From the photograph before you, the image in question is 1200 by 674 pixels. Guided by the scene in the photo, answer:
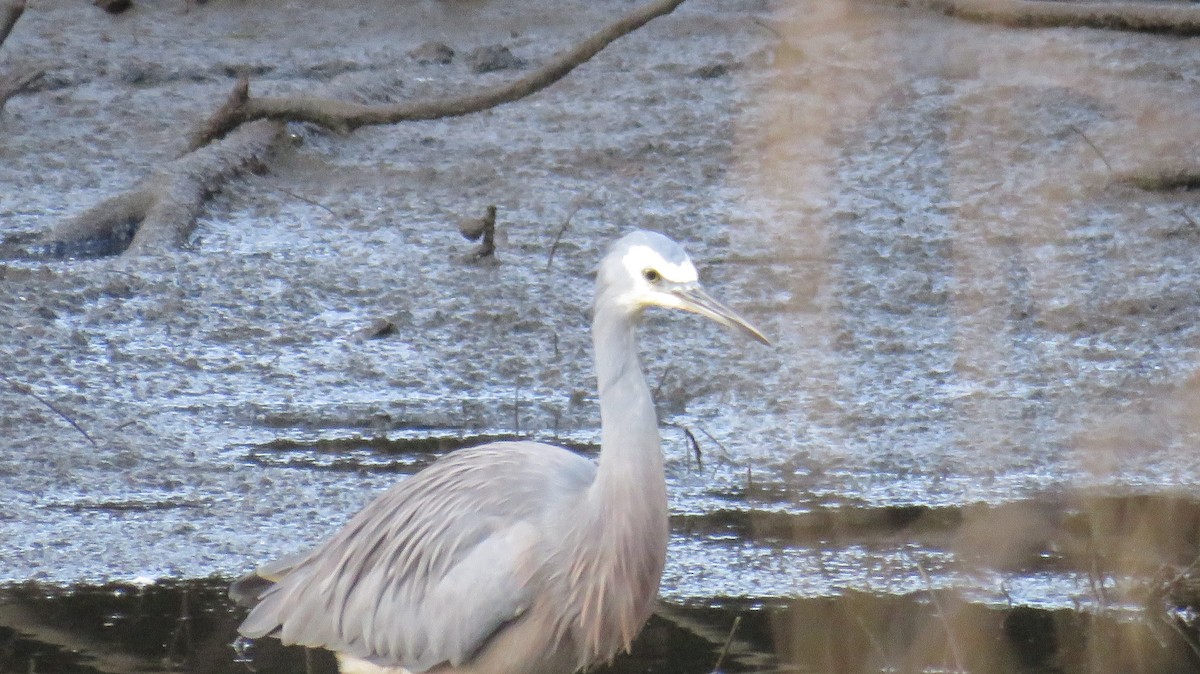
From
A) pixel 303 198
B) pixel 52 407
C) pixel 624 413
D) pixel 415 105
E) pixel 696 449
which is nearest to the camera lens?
pixel 624 413

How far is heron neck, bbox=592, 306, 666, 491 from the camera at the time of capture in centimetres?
401

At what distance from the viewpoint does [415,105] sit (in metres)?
7.95

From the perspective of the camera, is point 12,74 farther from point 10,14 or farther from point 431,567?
point 431,567

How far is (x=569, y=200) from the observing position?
27.4 ft

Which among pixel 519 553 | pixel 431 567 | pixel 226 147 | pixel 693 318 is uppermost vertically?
pixel 226 147

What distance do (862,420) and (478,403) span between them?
1258 millimetres

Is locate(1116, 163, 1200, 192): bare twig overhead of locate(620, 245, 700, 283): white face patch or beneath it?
beneath

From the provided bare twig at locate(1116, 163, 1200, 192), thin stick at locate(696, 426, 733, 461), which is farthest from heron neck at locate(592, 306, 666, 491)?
bare twig at locate(1116, 163, 1200, 192)

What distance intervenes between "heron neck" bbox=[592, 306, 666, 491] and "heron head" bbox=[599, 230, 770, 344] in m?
0.08

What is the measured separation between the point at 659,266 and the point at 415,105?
423cm

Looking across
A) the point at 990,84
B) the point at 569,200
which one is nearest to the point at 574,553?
the point at 569,200

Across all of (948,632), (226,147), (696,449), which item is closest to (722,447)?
(696,449)

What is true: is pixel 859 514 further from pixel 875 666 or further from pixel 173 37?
pixel 173 37

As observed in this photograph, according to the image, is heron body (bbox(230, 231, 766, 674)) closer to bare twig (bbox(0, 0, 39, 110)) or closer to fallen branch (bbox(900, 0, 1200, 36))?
fallen branch (bbox(900, 0, 1200, 36))
